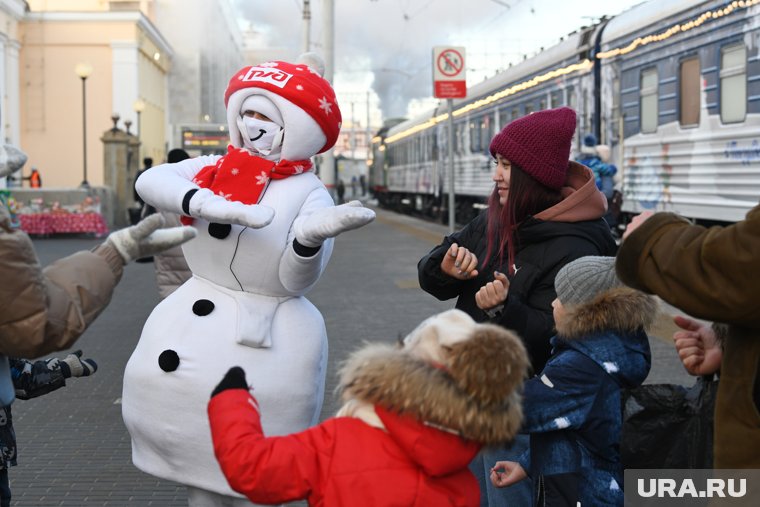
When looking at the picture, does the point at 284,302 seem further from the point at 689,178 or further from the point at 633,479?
the point at 689,178

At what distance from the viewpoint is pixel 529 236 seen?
11.7 ft

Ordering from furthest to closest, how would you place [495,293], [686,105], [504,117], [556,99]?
[504,117] < [556,99] < [686,105] < [495,293]

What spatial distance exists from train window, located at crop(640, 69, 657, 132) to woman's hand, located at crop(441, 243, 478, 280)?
387 inches

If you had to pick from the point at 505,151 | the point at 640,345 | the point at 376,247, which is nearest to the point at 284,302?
the point at 505,151

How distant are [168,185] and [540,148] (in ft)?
4.16

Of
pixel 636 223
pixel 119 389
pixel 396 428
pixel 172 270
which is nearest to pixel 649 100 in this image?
pixel 172 270

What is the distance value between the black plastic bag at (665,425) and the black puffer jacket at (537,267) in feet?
1.39

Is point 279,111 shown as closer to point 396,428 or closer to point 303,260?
point 303,260

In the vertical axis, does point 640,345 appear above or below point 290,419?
above

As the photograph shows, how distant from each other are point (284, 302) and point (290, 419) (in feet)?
1.34

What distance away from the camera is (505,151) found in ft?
11.8

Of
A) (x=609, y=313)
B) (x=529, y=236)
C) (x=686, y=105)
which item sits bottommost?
(x=609, y=313)

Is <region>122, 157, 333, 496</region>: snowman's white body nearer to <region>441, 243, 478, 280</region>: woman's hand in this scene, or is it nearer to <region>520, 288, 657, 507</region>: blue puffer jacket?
<region>441, 243, 478, 280</region>: woman's hand

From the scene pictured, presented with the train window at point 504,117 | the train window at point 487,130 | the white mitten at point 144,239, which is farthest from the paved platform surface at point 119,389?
the train window at point 487,130
